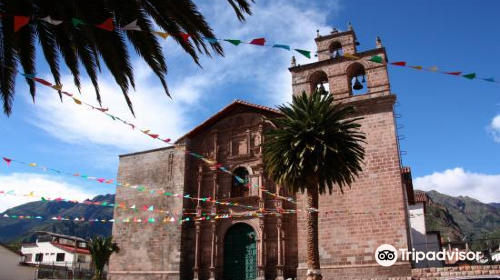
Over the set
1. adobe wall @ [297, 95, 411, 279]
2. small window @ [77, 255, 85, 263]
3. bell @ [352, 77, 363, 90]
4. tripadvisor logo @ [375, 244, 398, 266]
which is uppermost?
bell @ [352, 77, 363, 90]

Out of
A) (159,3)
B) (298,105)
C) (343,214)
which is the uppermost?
(298,105)

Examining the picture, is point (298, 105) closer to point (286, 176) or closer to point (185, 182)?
point (286, 176)

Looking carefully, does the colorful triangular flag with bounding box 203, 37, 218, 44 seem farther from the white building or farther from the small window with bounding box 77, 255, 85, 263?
the small window with bounding box 77, 255, 85, 263

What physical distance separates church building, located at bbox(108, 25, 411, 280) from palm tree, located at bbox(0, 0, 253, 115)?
42.6ft

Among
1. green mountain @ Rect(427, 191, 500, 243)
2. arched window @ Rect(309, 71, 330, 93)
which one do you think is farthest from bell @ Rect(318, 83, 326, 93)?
green mountain @ Rect(427, 191, 500, 243)

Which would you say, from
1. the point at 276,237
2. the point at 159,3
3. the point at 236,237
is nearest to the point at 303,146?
the point at 276,237

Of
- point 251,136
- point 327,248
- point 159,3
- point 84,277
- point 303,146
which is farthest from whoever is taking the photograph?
point 84,277

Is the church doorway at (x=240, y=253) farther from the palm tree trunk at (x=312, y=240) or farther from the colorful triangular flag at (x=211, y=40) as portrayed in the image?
the colorful triangular flag at (x=211, y=40)

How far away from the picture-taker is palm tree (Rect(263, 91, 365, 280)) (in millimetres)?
15664

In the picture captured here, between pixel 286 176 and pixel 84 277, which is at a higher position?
pixel 286 176

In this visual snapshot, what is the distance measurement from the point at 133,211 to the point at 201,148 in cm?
552

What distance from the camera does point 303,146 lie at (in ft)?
52.7

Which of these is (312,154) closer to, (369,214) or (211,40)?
(369,214)

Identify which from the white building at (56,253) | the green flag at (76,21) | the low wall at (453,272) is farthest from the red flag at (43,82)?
the white building at (56,253)
